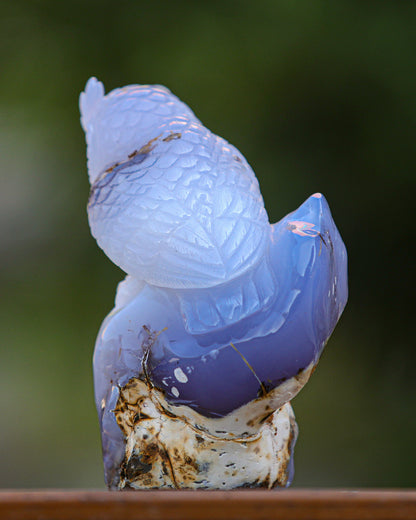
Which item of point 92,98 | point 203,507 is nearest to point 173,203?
point 92,98

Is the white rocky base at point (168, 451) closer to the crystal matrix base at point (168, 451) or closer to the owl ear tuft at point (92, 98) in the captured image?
the crystal matrix base at point (168, 451)

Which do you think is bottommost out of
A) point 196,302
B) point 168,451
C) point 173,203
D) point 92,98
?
point 168,451

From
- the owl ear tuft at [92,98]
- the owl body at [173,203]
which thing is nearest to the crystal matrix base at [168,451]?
the owl body at [173,203]

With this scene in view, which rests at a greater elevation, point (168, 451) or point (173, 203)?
point (173, 203)

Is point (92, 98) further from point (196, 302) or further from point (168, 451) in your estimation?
point (168, 451)

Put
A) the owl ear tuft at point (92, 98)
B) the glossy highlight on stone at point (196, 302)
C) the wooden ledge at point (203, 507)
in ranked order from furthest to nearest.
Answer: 1. the owl ear tuft at point (92, 98)
2. the glossy highlight on stone at point (196, 302)
3. the wooden ledge at point (203, 507)

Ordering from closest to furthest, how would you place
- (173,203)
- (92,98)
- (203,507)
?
(203,507), (173,203), (92,98)
